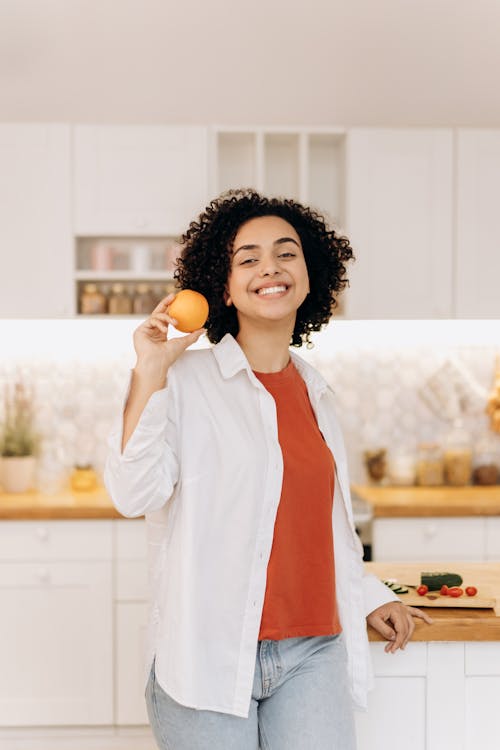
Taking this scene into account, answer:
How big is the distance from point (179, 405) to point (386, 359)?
276 cm

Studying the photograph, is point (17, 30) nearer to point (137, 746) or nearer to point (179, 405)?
point (179, 405)

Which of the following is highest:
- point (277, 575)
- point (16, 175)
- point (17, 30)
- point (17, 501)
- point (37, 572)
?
point (17, 30)

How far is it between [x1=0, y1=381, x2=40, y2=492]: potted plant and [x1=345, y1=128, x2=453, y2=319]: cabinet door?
1.65 meters

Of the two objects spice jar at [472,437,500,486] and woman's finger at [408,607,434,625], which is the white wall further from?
Answer: woman's finger at [408,607,434,625]

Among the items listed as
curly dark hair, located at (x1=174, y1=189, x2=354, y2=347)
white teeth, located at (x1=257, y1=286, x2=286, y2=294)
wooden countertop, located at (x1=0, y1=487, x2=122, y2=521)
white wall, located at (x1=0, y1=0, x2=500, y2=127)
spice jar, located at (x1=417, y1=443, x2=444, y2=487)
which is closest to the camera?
white teeth, located at (x1=257, y1=286, x2=286, y2=294)

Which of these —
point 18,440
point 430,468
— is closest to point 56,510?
point 18,440

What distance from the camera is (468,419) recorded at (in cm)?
423

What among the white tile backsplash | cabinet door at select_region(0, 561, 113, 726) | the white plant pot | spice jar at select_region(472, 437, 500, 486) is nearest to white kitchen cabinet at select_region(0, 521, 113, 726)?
cabinet door at select_region(0, 561, 113, 726)

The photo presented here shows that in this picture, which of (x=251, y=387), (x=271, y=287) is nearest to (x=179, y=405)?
(x=251, y=387)

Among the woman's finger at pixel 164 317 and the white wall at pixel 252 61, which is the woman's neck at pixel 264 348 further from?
the white wall at pixel 252 61

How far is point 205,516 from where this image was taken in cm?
153

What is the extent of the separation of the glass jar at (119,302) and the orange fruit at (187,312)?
2.15 m

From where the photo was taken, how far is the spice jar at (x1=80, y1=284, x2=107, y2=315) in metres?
3.78

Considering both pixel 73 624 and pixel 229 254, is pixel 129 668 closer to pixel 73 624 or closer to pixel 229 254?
pixel 73 624
